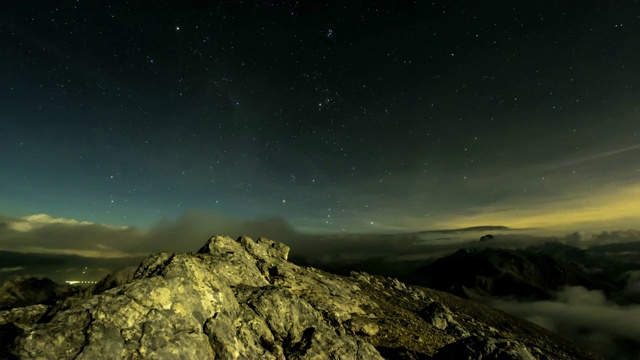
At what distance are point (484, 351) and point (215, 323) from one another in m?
18.2

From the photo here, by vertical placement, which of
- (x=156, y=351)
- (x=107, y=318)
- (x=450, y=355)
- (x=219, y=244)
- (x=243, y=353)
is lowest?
(x=450, y=355)

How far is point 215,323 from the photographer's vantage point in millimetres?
20438

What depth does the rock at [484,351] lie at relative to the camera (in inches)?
875

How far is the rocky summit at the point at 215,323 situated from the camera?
16078 millimetres

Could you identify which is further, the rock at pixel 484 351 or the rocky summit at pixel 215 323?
the rock at pixel 484 351

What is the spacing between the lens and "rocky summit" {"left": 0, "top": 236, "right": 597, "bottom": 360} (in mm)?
16078

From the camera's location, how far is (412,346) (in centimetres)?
3156

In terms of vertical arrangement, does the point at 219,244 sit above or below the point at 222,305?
above

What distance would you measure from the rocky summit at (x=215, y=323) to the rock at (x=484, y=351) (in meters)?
0.07

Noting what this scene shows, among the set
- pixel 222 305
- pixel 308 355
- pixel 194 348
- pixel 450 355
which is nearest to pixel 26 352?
pixel 194 348

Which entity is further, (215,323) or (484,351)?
(484,351)

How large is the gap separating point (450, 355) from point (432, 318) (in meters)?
24.0

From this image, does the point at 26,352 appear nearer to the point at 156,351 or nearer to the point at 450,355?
the point at 156,351

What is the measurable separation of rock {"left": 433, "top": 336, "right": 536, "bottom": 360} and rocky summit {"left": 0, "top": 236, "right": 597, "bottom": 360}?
0.22ft
